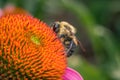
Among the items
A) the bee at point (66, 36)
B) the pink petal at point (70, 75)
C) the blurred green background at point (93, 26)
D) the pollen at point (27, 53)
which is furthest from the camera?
the blurred green background at point (93, 26)

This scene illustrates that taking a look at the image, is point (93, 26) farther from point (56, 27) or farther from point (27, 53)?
point (27, 53)

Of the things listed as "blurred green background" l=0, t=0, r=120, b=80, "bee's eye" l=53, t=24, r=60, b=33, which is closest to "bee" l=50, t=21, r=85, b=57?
"bee's eye" l=53, t=24, r=60, b=33

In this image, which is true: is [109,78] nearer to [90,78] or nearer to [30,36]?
[90,78]

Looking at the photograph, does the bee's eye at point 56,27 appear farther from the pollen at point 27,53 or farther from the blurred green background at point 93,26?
the blurred green background at point 93,26

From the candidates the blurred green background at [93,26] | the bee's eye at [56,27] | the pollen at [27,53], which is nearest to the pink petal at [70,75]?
the pollen at [27,53]

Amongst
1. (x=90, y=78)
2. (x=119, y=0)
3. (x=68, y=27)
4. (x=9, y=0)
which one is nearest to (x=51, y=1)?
(x=9, y=0)

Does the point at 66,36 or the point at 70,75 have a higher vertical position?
the point at 66,36

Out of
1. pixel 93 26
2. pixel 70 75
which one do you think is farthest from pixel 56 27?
pixel 93 26
